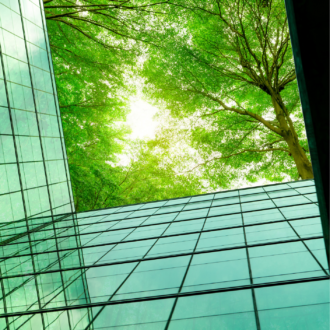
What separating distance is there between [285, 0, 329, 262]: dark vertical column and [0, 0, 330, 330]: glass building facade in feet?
8.70

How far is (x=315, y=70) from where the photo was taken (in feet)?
9.43

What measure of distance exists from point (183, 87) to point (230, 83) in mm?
3518

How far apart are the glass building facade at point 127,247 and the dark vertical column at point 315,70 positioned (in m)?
2.65

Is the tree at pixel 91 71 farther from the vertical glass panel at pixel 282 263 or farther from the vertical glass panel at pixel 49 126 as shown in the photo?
the vertical glass panel at pixel 282 263

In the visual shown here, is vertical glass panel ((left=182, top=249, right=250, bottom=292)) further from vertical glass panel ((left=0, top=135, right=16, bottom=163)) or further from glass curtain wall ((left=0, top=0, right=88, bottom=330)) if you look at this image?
vertical glass panel ((left=0, top=135, right=16, bottom=163))

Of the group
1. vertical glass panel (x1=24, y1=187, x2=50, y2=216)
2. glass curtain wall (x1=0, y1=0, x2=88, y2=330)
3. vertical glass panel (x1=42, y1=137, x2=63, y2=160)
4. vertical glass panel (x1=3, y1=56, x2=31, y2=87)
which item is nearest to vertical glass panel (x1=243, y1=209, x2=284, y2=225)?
glass curtain wall (x1=0, y1=0, x2=88, y2=330)

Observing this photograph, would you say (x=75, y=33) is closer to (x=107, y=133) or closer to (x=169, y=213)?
(x=107, y=133)

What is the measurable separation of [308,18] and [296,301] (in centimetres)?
403

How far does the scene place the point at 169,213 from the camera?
1377 centimetres

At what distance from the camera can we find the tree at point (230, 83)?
21906 mm

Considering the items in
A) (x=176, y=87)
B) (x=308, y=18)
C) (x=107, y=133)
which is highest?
(x=176, y=87)

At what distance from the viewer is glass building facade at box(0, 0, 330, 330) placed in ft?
17.7

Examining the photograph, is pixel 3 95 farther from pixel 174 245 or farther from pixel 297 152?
pixel 297 152

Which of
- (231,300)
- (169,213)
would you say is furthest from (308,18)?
(169,213)
